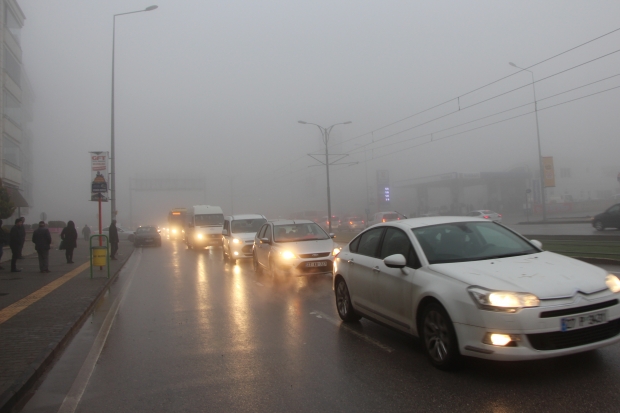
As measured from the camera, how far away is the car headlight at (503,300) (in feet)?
15.2

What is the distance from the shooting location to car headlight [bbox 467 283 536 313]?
4.63 meters

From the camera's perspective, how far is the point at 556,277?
500 cm

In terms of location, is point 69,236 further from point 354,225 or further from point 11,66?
point 354,225

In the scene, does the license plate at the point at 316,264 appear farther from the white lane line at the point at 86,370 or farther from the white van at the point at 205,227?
the white van at the point at 205,227

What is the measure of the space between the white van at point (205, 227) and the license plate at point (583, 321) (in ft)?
87.9

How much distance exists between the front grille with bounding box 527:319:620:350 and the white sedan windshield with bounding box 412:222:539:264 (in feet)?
4.29

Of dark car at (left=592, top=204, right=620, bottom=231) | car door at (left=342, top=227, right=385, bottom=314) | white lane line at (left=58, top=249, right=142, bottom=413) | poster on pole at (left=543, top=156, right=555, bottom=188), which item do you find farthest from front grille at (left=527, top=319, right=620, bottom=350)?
poster on pole at (left=543, top=156, right=555, bottom=188)

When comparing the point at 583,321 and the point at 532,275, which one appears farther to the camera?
the point at 532,275

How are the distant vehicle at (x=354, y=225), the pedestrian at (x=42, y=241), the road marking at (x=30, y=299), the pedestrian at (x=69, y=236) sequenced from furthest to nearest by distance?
the distant vehicle at (x=354, y=225)
the pedestrian at (x=69, y=236)
the pedestrian at (x=42, y=241)
the road marking at (x=30, y=299)

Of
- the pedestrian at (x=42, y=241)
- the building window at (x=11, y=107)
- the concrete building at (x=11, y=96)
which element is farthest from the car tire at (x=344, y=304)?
the building window at (x=11, y=107)

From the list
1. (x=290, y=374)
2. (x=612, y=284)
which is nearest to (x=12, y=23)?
(x=290, y=374)

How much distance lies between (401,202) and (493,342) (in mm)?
88998

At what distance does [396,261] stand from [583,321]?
6.33 ft

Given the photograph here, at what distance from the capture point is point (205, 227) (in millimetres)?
31062
